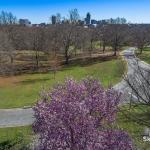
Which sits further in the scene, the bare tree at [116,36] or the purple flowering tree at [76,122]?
the bare tree at [116,36]

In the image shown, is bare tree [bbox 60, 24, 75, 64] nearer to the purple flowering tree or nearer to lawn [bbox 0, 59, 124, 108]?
lawn [bbox 0, 59, 124, 108]

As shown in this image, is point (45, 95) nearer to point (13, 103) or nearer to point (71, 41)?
point (13, 103)

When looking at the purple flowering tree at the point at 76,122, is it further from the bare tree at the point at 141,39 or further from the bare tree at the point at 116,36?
the bare tree at the point at 116,36

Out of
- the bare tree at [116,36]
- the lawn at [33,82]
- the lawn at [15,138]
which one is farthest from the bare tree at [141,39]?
the lawn at [15,138]

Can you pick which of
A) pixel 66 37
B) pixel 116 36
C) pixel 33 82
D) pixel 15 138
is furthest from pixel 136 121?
pixel 116 36

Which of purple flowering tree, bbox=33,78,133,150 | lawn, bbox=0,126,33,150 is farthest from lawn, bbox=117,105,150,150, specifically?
lawn, bbox=0,126,33,150
